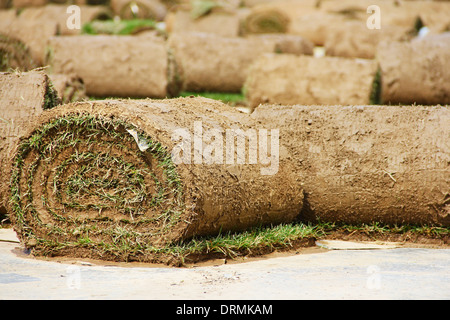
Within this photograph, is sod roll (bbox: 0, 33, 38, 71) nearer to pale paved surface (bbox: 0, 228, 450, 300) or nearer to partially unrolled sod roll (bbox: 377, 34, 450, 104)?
pale paved surface (bbox: 0, 228, 450, 300)

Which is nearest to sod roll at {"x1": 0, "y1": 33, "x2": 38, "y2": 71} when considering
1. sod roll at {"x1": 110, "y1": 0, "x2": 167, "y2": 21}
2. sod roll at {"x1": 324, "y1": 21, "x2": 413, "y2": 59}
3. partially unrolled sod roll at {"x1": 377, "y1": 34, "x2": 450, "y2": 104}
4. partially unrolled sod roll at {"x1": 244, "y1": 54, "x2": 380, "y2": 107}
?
partially unrolled sod roll at {"x1": 244, "y1": 54, "x2": 380, "y2": 107}

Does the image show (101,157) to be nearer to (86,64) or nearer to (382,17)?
(86,64)

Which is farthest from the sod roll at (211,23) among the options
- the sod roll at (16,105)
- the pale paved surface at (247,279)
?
the pale paved surface at (247,279)

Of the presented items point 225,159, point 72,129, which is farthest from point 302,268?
point 72,129

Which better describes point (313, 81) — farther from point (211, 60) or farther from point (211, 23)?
point (211, 23)

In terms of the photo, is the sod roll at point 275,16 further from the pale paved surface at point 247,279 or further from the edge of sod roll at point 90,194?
the pale paved surface at point 247,279
